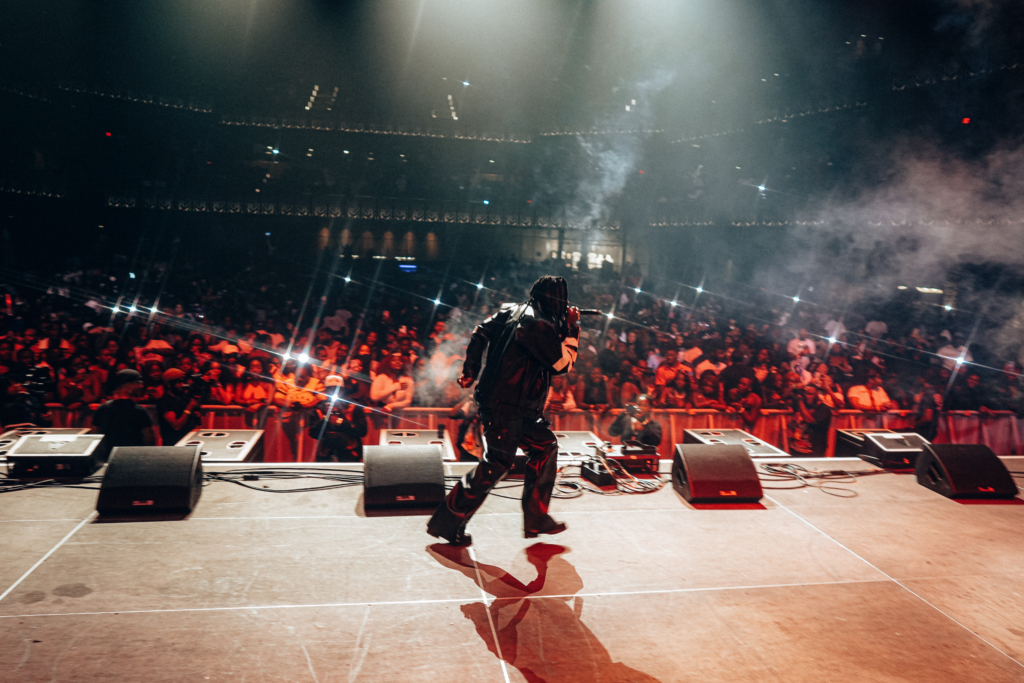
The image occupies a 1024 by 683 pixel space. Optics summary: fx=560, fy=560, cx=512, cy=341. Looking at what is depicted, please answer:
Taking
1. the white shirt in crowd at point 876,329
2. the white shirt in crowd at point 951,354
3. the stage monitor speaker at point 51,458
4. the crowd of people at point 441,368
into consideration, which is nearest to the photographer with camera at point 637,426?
the crowd of people at point 441,368

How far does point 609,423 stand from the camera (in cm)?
638

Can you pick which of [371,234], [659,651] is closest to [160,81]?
[371,234]

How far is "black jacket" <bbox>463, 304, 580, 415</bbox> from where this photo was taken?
274 centimetres

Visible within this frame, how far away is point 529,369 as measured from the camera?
2.82 meters

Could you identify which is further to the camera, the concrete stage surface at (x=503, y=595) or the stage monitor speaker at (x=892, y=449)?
the stage monitor speaker at (x=892, y=449)

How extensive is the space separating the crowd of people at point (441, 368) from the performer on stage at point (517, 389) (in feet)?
7.68

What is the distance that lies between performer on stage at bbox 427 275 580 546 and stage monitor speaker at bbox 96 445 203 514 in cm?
145

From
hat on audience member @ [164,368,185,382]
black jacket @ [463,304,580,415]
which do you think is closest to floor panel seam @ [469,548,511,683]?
black jacket @ [463,304,580,415]

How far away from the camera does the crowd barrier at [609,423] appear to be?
224 inches

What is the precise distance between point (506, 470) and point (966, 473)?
11.0 ft

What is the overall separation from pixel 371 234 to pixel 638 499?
18.3m

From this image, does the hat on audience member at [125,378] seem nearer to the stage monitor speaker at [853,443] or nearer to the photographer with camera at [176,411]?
the photographer with camera at [176,411]

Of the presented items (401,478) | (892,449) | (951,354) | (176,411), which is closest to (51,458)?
(176,411)

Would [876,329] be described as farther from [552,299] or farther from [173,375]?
[173,375]
